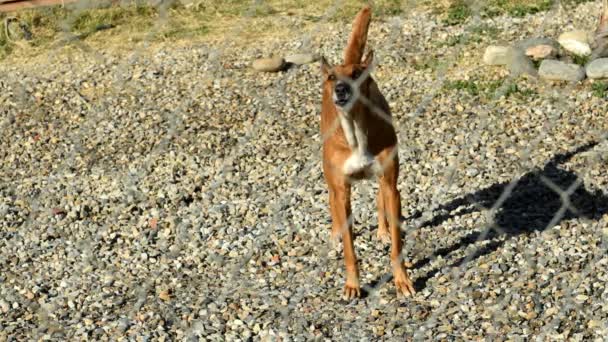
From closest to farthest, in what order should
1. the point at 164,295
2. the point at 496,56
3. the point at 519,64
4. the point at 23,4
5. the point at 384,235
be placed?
the point at 164,295 < the point at 384,235 < the point at 519,64 < the point at 496,56 < the point at 23,4

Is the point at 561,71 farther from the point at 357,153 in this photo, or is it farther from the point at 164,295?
the point at 164,295

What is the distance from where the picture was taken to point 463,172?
6.23 metres

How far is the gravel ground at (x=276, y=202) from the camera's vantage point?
478 cm

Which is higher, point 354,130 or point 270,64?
point 354,130

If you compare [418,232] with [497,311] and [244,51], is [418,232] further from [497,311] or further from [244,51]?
[244,51]

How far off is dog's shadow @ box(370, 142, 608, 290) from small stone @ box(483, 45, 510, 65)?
200 cm

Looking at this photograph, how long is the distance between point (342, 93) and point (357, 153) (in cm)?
58

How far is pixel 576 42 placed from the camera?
840 cm

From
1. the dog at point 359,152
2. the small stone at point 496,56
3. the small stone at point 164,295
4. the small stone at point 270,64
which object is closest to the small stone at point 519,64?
the small stone at point 496,56

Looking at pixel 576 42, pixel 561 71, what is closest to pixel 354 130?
pixel 561 71

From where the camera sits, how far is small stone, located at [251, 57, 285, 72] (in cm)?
829

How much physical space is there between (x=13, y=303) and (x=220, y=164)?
1914 mm

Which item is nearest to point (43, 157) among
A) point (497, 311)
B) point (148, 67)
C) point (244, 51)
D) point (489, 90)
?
point (148, 67)

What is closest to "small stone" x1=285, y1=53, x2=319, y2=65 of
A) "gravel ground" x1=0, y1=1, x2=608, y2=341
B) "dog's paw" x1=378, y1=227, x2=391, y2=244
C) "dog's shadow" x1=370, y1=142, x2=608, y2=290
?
"gravel ground" x1=0, y1=1, x2=608, y2=341
